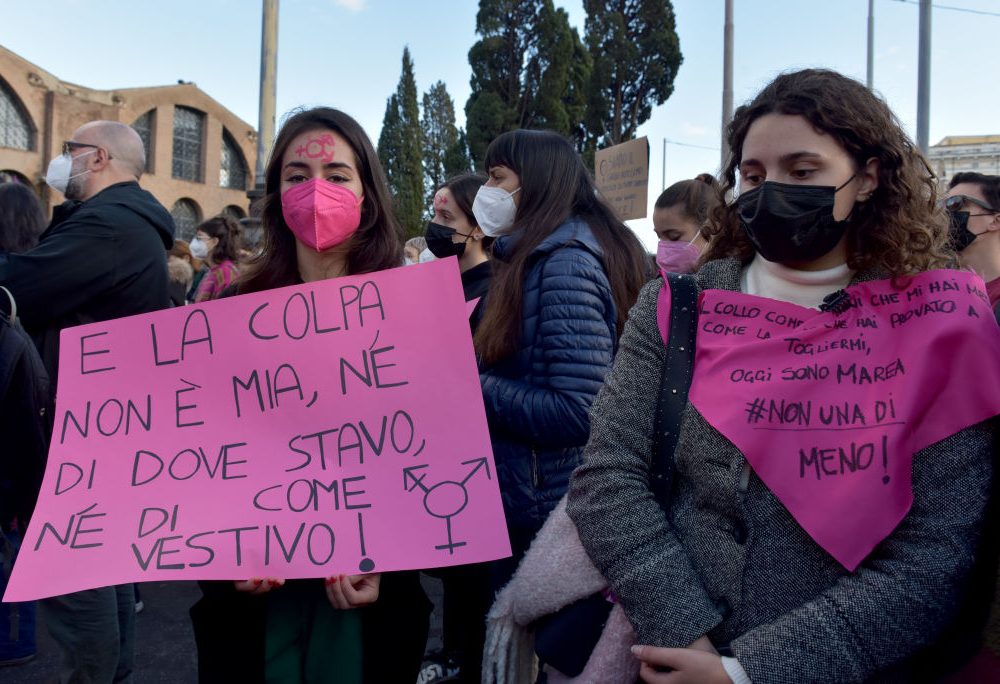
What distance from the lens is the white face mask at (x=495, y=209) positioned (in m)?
2.74

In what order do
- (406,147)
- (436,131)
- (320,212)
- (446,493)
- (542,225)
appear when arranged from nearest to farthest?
(446,493)
(320,212)
(542,225)
(406,147)
(436,131)

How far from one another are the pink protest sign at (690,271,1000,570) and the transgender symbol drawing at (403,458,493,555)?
0.51m

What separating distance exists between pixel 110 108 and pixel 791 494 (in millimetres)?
32737

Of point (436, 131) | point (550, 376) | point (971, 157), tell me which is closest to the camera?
point (550, 376)

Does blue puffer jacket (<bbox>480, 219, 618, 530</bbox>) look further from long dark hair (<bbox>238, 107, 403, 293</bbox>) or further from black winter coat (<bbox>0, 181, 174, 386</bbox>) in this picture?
black winter coat (<bbox>0, 181, 174, 386</bbox>)

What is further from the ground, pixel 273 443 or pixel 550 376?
pixel 550 376

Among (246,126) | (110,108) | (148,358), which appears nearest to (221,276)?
(148,358)

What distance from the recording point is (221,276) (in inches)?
221

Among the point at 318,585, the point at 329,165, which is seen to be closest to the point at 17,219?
the point at 329,165

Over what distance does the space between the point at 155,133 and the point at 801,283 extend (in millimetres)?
33619

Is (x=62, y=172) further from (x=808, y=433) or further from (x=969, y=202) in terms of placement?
(x=969, y=202)

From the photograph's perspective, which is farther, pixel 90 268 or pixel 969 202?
pixel 969 202

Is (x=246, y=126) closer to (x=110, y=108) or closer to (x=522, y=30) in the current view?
(x=110, y=108)

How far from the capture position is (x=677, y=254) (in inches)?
162
